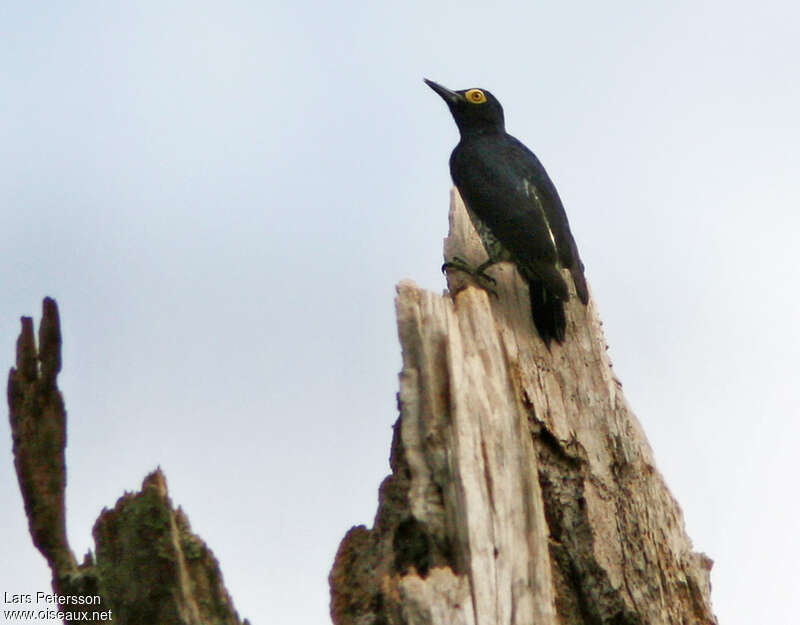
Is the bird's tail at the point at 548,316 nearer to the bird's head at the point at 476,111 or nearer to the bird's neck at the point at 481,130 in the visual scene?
the bird's neck at the point at 481,130

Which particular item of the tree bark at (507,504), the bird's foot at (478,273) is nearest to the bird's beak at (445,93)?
the bird's foot at (478,273)

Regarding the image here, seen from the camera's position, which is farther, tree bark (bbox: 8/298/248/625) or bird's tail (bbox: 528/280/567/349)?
bird's tail (bbox: 528/280/567/349)

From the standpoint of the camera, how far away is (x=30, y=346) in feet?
13.3

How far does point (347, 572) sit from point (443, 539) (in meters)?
0.57

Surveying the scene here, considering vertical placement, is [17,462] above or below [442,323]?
below

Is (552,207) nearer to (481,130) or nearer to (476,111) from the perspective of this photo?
(481,130)

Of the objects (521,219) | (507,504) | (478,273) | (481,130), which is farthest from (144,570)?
(481,130)

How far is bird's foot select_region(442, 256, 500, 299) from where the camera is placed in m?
7.42

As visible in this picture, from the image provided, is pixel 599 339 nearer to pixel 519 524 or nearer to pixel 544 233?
pixel 544 233

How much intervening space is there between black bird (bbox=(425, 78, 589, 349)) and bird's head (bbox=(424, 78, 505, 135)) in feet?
0.74

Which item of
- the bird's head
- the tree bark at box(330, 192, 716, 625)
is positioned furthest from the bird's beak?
the tree bark at box(330, 192, 716, 625)

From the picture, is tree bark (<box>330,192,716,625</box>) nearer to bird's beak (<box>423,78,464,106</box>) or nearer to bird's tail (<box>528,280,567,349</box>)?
bird's tail (<box>528,280,567,349</box>)

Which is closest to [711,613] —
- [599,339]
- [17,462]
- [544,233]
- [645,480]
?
[645,480]

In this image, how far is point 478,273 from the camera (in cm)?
750
